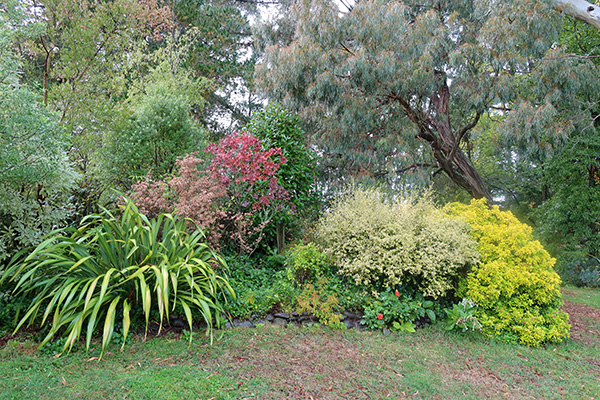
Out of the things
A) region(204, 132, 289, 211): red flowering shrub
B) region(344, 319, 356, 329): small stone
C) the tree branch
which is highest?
the tree branch

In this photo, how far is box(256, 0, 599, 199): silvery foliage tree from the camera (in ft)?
22.1

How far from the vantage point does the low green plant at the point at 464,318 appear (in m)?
4.09

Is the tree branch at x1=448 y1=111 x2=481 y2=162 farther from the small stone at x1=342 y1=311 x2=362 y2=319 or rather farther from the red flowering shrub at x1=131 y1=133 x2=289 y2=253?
the small stone at x1=342 y1=311 x2=362 y2=319

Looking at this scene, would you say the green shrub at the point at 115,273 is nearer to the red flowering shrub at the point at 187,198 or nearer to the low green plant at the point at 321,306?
the red flowering shrub at the point at 187,198

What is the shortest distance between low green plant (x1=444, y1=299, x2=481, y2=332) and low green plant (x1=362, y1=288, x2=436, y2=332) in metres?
0.20

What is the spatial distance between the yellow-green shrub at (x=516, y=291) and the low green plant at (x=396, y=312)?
58 cm

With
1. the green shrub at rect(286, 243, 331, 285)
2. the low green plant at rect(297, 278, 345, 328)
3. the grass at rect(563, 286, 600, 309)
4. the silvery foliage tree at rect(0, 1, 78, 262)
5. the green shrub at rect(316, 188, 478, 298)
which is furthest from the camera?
the grass at rect(563, 286, 600, 309)

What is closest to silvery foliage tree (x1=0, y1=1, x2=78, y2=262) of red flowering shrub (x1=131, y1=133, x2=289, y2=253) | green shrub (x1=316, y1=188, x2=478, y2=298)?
red flowering shrub (x1=131, y1=133, x2=289, y2=253)

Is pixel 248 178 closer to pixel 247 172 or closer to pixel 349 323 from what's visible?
pixel 247 172

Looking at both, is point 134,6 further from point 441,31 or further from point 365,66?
point 441,31

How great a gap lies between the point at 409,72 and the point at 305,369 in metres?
6.13

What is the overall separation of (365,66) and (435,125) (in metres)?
3.05

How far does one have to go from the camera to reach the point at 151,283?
11.2 ft

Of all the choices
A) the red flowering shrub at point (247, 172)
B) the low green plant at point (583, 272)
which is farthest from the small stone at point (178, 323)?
the low green plant at point (583, 272)
